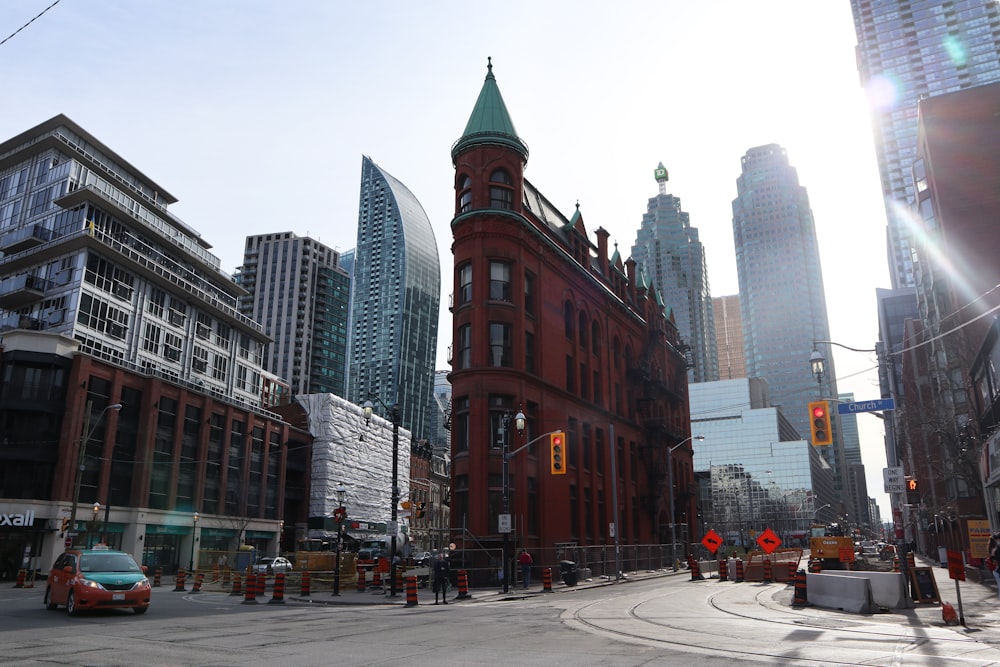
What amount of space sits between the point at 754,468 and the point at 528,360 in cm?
15272

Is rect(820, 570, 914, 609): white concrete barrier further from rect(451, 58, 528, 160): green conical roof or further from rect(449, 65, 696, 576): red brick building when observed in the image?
rect(451, 58, 528, 160): green conical roof

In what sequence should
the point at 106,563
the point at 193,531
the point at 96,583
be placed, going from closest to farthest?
the point at 96,583 → the point at 106,563 → the point at 193,531

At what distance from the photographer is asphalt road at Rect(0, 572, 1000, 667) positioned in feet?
39.3

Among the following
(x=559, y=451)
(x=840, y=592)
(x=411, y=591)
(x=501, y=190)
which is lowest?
(x=411, y=591)

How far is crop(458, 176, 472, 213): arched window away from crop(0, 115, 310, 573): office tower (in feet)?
93.3

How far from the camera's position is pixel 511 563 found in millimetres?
39844

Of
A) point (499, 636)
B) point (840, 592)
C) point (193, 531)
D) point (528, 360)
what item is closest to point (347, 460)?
point (193, 531)

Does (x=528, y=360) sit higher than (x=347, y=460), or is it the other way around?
(x=528, y=360)

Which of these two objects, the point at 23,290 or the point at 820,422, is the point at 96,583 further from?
the point at 23,290

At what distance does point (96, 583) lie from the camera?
1920 cm

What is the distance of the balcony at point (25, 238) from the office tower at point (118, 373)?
0.64 feet

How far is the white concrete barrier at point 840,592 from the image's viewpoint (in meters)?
21.1

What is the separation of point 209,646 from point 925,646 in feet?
43.7

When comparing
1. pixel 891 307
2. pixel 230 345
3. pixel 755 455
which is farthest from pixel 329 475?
pixel 755 455
